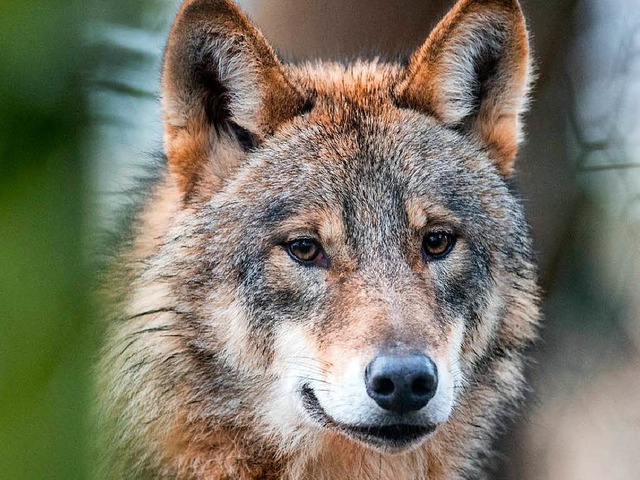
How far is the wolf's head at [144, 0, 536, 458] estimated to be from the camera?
263 cm

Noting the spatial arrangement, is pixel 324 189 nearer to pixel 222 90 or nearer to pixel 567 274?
pixel 222 90

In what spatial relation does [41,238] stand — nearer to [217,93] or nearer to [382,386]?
[382,386]

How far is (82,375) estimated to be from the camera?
0.68m

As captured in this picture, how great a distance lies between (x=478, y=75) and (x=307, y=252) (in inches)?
46.3

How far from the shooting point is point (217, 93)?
309 cm

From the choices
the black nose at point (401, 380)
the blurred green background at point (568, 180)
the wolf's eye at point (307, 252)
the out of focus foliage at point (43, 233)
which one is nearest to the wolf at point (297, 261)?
the wolf's eye at point (307, 252)

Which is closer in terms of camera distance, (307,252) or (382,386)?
(382,386)

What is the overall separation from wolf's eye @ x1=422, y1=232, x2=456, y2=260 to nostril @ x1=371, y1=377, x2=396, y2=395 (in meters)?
0.64

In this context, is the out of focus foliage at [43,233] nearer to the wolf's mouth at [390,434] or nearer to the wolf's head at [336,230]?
the wolf's head at [336,230]

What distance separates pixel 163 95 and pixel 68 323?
241 centimetres

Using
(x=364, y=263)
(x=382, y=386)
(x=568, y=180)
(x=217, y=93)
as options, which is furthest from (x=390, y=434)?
(x=568, y=180)

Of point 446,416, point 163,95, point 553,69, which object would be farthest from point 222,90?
point 553,69

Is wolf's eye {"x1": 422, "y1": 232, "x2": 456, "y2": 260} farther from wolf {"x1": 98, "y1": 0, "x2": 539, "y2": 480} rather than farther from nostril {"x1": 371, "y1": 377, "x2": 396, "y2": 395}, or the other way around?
nostril {"x1": 371, "y1": 377, "x2": 396, "y2": 395}

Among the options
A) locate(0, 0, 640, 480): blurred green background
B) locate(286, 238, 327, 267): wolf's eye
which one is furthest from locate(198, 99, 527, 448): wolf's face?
locate(0, 0, 640, 480): blurred green background
